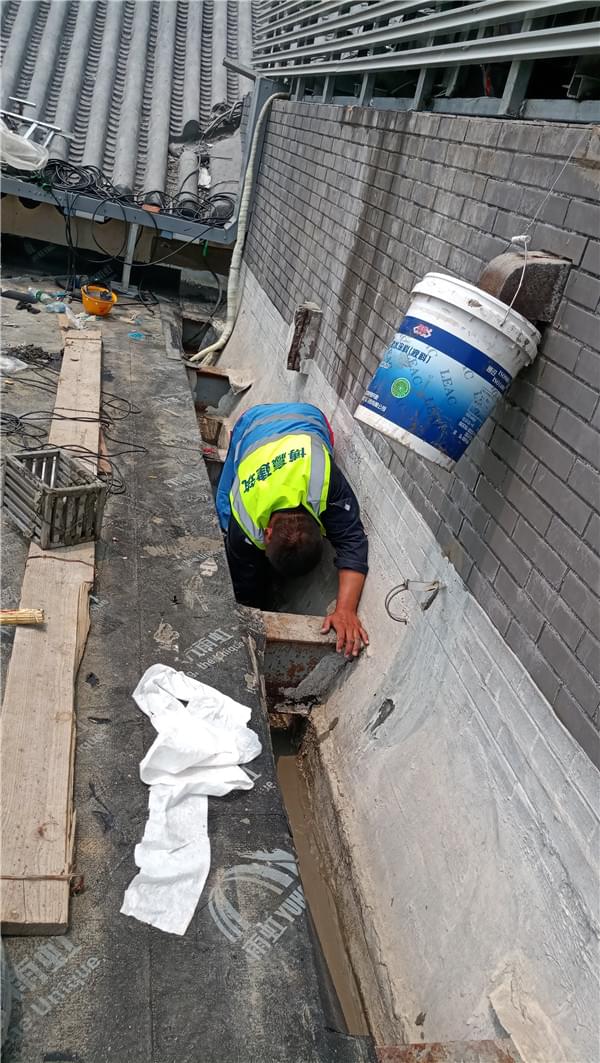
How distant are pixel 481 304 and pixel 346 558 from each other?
204cm

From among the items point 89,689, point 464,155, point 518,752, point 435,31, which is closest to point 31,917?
point 89,689

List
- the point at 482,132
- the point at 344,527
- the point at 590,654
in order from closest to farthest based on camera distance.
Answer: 1. the point at 590,654
2. the point at 482,132
3. the point at 344,527

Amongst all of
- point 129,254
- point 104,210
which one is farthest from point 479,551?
point 129,254

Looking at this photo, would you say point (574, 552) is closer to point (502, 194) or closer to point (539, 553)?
point (539, 553)

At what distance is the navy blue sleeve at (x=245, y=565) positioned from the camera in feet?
15.4

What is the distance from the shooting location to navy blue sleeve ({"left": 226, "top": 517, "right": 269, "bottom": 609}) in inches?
185

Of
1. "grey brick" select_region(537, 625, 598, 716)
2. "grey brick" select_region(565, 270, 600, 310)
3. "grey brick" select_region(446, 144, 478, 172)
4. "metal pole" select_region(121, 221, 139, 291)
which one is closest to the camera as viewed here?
"grey brick" select_region(537, 625, 598, 716)

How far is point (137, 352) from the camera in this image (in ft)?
26.0

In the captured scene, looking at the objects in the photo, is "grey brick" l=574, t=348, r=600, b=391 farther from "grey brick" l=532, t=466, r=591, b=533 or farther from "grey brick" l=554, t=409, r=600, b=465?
"grey brick" l=532, t=466, r=591, b=533

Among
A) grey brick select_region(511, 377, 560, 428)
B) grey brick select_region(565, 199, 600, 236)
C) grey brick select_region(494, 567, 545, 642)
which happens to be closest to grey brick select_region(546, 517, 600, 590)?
grey brick select_region(494, 567, 545, 642)

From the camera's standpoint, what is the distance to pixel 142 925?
233 centimetres

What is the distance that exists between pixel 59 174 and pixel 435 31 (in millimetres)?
6884

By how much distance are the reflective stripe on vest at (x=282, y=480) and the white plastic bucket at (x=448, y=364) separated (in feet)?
5.04

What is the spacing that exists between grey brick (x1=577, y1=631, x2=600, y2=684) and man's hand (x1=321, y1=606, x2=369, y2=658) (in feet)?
6.06
